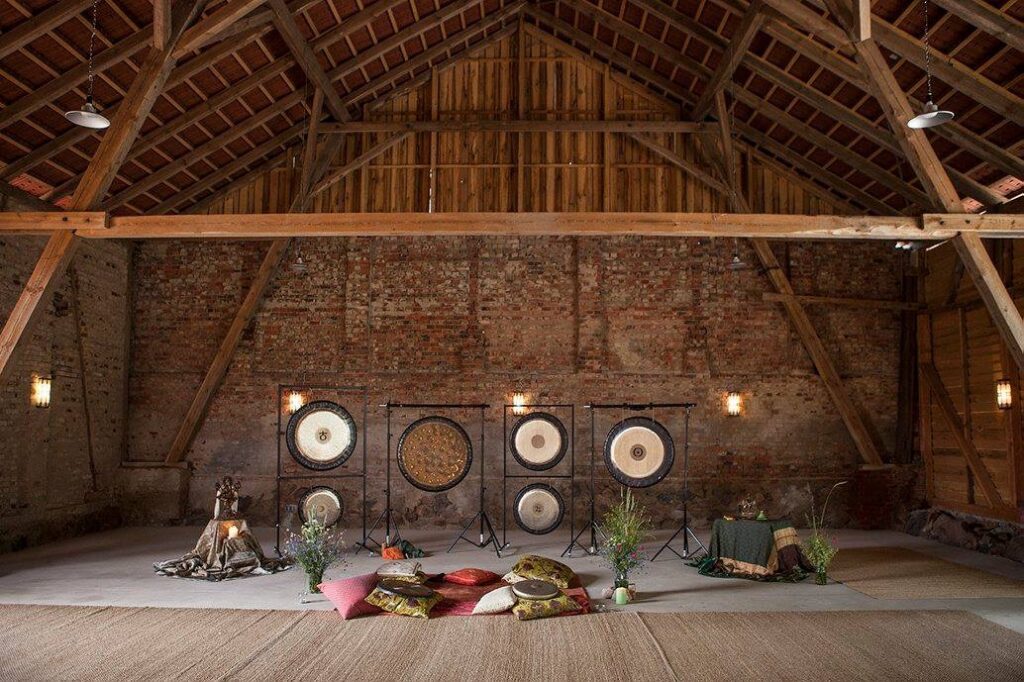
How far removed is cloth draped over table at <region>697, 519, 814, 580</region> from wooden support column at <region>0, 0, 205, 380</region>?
787cm

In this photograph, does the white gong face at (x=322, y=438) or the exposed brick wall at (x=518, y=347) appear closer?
the white gong face at (x=322, y=438)

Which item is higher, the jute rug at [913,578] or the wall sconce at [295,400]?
the wall sconce at [295,400]

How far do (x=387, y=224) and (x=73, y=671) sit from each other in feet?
17.2

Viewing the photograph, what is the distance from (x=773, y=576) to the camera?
8.33 m

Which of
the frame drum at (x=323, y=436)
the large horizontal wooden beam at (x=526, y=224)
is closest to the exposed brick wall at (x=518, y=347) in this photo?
the frame drum at (x=323, y=436)

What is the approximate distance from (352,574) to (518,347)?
16.8ft

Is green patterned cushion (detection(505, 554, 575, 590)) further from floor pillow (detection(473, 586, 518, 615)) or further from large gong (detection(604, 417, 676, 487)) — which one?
large gong (detection(604, 417, 676, 487))

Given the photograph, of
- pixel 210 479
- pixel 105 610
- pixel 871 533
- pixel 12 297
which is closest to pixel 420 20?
pixel 12 297

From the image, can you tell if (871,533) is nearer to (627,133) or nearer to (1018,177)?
(1018,177)

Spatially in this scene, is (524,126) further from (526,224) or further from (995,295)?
(995,295)

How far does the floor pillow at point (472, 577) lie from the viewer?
307 inches

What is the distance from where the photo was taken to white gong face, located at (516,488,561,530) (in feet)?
34.6

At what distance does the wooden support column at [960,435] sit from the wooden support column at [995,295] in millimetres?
3525

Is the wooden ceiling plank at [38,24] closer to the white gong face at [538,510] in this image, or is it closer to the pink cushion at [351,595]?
the pink cushion at [351,595]
